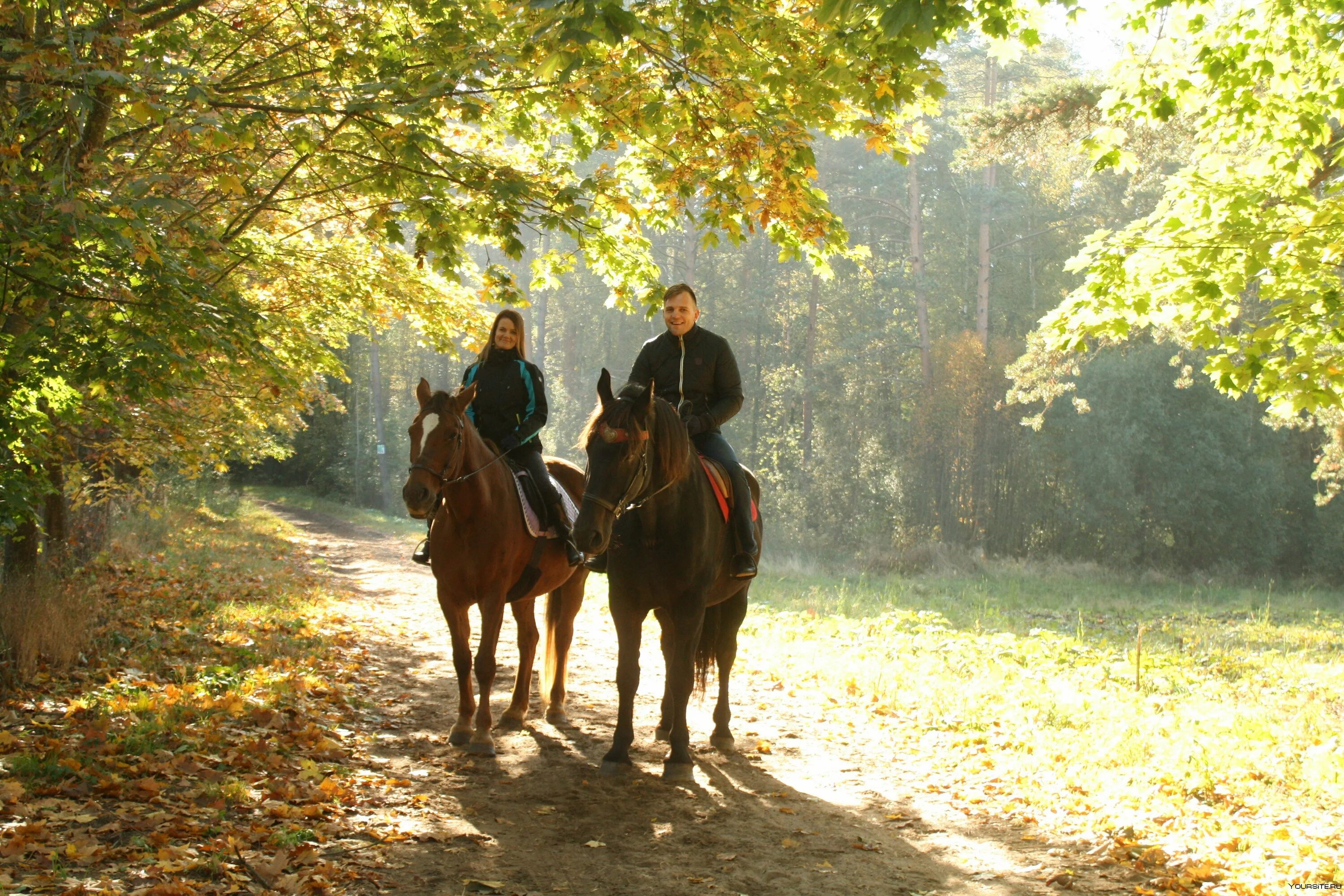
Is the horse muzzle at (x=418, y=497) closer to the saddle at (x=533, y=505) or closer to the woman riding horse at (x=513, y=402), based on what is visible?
the saddle at (x=533, y=505)

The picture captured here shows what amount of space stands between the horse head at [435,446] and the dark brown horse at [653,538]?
3.83 feet

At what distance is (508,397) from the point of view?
302 inches

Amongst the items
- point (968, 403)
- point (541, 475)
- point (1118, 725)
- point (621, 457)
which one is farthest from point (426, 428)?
point (968, 403)

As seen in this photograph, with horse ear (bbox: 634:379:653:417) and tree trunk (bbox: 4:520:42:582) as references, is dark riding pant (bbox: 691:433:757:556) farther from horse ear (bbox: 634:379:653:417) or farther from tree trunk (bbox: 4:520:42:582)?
tree trunk (bbox: 4:520:42:582)

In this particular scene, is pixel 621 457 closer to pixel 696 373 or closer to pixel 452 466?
pixel 696 373

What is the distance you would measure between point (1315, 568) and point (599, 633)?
2667cm

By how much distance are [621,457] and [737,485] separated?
1477 millimetres

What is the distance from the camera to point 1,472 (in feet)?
17.5

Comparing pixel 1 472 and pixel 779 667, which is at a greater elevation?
pixel 1 472

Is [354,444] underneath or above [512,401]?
underneath

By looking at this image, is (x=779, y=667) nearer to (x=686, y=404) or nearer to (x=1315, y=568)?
(x=686, y=404)

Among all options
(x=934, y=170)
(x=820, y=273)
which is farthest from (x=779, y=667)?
(x=934, y=170)

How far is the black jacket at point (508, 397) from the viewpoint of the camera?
301 inches

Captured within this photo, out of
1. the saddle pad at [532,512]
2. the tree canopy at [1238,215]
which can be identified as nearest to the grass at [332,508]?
the saddle pad at [532,512]
